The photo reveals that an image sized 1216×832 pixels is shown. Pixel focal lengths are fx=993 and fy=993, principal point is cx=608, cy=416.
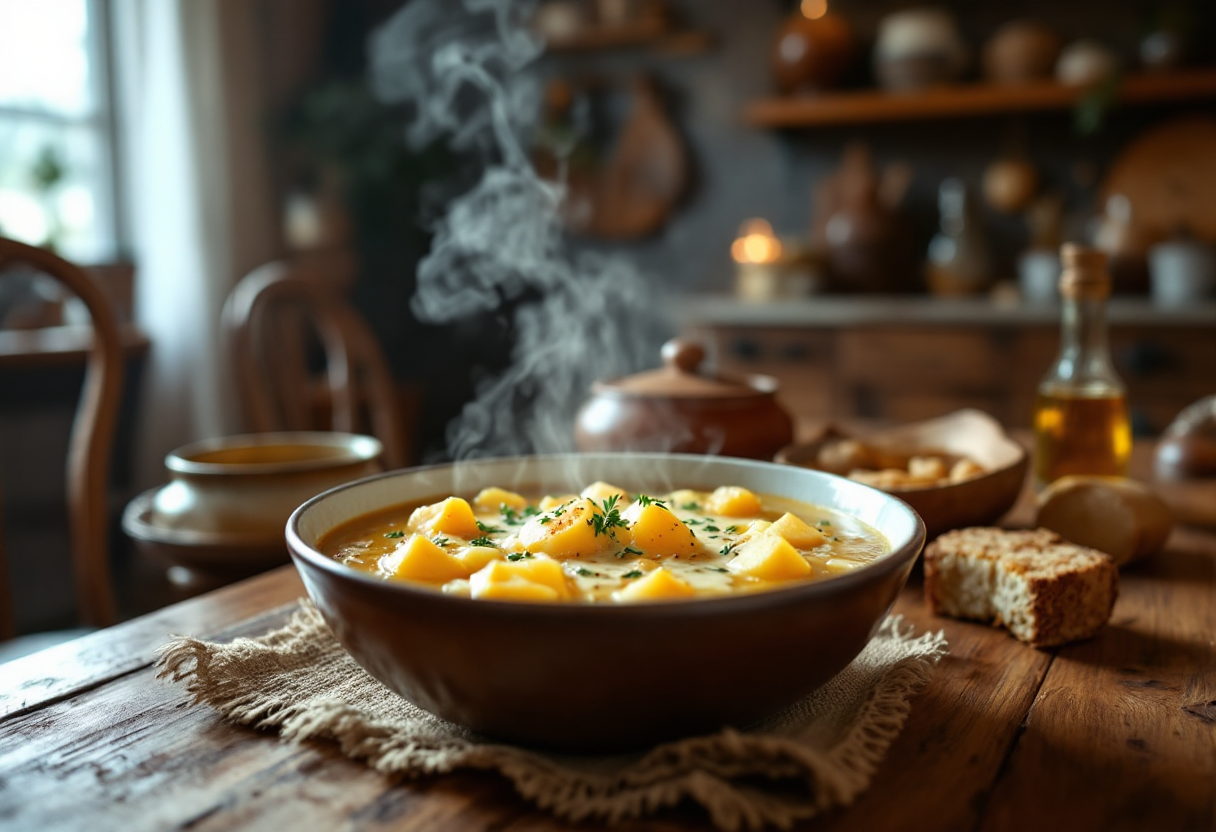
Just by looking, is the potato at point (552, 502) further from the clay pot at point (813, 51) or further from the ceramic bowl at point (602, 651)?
the clay pot at point (813, 51)

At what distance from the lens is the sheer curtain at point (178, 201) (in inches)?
160

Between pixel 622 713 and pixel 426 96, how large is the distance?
5.33 metres

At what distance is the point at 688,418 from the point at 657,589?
0.70 metres

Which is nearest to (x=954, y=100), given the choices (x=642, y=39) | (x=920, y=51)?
(x=920, y=51)

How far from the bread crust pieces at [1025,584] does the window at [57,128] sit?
3.65 meters

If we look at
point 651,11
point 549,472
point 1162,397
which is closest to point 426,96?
point 651,11

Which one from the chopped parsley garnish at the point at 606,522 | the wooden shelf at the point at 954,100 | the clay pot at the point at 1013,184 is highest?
the wooden shelf at the point at 954,100

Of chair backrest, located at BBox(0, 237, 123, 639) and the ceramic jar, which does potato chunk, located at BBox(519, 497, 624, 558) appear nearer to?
chair backrest, located at BBox(0, 237, 123, 639)

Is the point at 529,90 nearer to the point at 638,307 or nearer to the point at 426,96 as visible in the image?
the point at 426,96

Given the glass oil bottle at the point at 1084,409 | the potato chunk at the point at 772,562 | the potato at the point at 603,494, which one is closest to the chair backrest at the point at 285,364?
the potato at the point at 603,494

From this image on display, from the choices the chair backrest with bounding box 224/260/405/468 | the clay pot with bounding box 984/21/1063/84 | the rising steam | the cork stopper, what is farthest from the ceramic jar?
the cork stopper

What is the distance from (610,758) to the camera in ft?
2.35

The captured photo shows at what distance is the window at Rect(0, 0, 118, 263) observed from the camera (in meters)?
3.82

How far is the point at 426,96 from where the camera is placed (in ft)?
18.1
